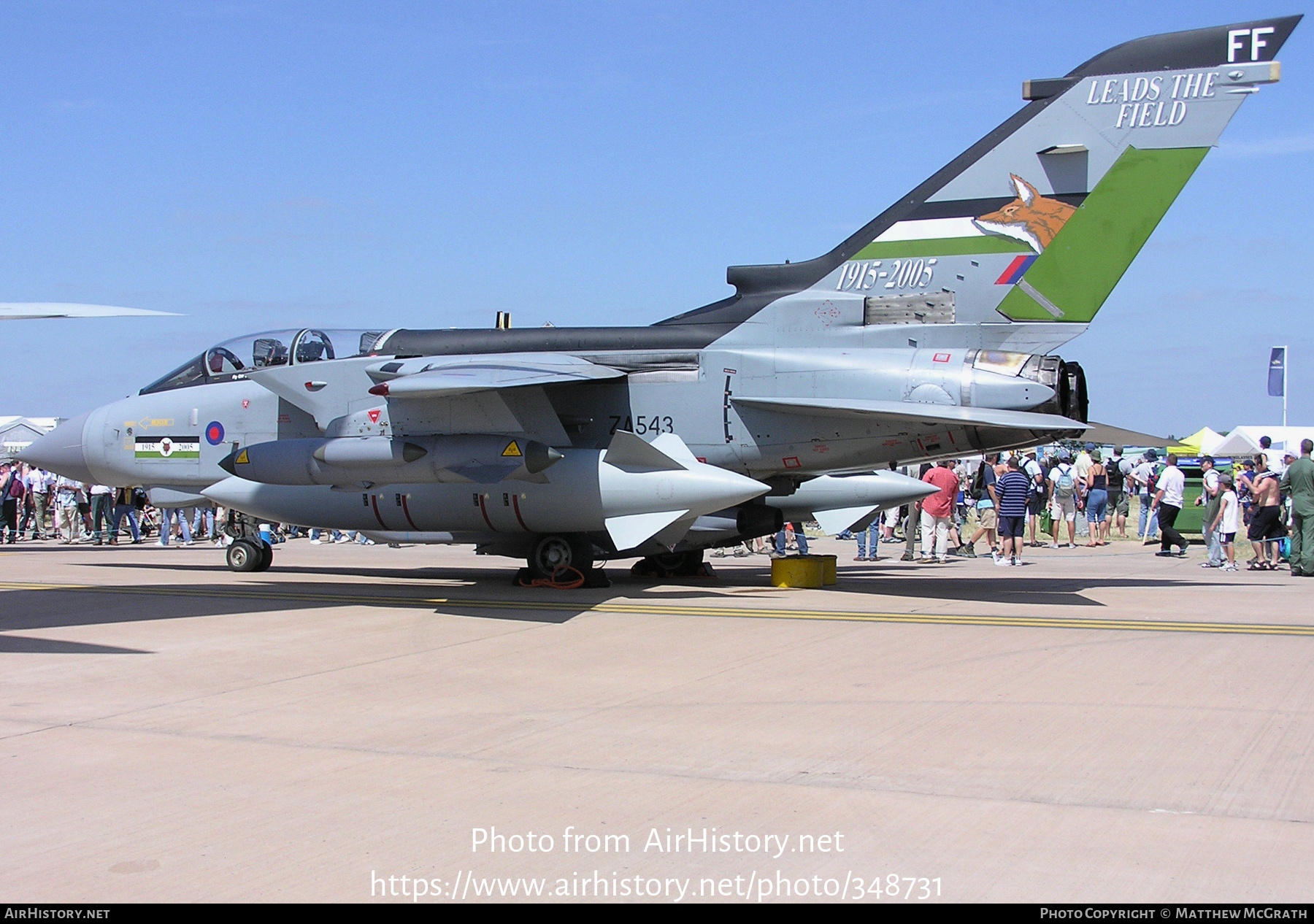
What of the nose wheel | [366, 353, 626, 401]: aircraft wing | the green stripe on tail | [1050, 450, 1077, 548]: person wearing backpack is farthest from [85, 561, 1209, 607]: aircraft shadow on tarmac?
[1050, 450, 1077, 548]: person wearing backpack

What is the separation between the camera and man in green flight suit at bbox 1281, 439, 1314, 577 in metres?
15.5

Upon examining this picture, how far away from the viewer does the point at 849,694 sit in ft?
23.3

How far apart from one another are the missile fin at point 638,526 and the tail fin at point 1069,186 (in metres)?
3.15

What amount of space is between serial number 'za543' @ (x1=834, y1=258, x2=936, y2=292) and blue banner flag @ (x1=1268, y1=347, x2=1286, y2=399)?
36.6 m

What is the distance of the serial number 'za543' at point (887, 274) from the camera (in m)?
12.2

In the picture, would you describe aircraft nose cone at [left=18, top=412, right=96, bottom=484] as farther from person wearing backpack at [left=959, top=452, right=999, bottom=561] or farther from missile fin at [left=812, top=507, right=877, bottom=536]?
person wearing backpack at [left=959, top=452, right=999, bottom=561]

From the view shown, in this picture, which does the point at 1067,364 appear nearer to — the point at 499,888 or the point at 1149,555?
the point at 499,888

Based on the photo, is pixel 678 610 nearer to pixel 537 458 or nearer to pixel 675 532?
pixel 675 532

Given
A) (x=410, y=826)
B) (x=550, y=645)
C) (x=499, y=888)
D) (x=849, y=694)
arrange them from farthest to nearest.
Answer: (x=550, y=645) < (x=849, y=694) < (x=410, y=826) < (x=499, y=888)

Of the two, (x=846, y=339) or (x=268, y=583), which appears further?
(x=268, y=583)

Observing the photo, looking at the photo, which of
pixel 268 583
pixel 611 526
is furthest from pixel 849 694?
pixel 268 583

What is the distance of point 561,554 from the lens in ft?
44.3

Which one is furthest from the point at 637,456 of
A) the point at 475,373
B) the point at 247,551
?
the point at 247,551

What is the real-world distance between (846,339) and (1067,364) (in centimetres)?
228
